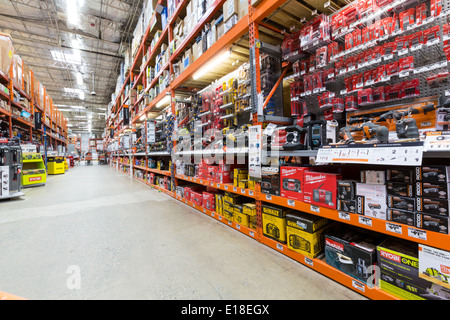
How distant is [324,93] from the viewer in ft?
6.79

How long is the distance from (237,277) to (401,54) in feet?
7.08

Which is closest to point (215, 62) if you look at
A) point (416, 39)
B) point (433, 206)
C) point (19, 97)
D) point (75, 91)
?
point (416, 39)

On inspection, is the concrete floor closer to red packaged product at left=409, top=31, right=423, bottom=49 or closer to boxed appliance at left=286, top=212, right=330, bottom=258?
boxed appliance at left=286, top=212, right=330, bottom=258

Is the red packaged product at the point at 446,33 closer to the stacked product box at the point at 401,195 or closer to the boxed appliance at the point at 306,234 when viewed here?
the stacked product box at the point at 401,195

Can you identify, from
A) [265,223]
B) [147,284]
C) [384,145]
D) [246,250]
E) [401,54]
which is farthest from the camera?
[265,223]

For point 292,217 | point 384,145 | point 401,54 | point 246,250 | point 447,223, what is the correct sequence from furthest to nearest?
1. point 246,250
2. point 292,217
3. point 401,54
4. point 384,145
5. point 447,223

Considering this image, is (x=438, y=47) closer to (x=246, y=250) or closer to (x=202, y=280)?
(x=246, y=250)

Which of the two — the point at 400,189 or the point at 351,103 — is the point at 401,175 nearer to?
the point at 400,189

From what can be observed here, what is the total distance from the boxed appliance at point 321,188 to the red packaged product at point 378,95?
83cm

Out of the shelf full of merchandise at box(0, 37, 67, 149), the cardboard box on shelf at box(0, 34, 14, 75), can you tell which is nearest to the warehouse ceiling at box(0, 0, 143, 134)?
the cardboard box on shelf at box(0, 34, 14, 75)

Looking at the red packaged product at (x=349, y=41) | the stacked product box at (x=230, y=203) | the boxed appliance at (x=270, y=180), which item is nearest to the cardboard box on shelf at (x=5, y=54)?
the stacked product box at (x=230, y=203)

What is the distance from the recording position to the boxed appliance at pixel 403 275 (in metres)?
1.10
